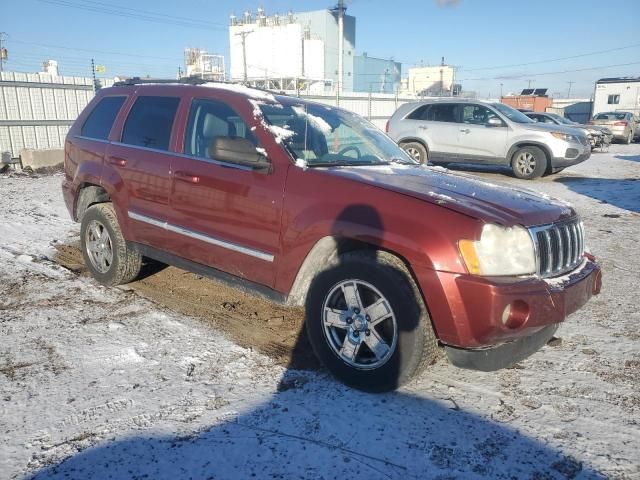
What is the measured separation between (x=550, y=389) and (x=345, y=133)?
2443 millimetres

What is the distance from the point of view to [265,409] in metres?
2.88

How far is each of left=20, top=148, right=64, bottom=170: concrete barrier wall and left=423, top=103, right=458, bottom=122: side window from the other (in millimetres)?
9608

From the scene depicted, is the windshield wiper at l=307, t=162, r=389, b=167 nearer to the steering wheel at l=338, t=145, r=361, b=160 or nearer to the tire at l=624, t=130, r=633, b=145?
the steering wheel at l=338, t=145, r=361, b=160

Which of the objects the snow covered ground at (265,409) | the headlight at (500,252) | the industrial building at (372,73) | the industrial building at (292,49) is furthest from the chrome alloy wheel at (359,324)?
the industrial building at (372,73)

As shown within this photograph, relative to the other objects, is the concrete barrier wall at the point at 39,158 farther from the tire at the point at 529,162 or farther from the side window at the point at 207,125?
the tire at the point at 529,162

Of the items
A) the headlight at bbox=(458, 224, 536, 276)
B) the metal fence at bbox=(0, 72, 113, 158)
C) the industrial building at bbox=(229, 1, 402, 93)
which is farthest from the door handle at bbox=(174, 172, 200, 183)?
the industrial building at bbox=(229, 1, 402, 93)

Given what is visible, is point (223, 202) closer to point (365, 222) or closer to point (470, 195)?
point (365, 222)

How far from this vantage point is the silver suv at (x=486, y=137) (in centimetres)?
1199

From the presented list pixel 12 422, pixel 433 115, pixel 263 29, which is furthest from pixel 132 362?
pixel 263 29

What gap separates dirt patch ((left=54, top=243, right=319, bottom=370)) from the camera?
365 cm

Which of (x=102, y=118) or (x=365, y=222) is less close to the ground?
(x=102, y=118)

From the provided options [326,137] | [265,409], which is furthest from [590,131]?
[265,409]

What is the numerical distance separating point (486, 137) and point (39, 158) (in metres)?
11.2

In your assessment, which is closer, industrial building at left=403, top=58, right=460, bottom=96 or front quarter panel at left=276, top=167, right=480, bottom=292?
front quarter panel at left=276, top=167, right=480, bottom=292
